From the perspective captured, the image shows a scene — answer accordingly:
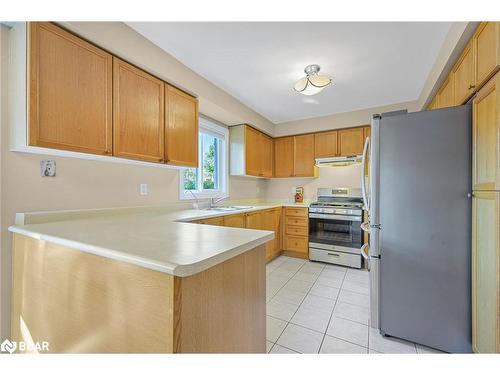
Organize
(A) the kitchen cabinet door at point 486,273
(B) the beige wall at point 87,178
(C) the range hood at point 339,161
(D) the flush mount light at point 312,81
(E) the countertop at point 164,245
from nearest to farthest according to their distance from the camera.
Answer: (E) the countertop at point 164,245
(A) the kitchen cabinet door at point 486,273
(B) the beige wall at point 87,178
(D) the flush mount light at point 312,81
(C) the range hood at point 339,161

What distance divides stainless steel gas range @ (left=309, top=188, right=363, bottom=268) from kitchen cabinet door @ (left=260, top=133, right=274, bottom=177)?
1.06 metres

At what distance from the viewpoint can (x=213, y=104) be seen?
101 inches

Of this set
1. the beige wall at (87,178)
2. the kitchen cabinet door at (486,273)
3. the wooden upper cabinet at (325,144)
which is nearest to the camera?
the kitchen cabinet door at (486,273)

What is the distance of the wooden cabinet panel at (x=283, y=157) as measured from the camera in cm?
402

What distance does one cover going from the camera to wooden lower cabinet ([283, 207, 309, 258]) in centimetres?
345

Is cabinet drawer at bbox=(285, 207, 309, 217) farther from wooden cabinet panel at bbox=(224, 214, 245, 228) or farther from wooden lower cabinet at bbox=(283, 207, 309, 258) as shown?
wooden cabinet panel at bbox=(224, 214, 245, 228)

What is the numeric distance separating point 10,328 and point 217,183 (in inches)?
96.2

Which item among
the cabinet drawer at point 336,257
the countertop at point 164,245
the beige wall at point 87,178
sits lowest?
the cabinet drawer at point 336,257

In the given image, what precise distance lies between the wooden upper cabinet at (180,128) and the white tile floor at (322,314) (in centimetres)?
171

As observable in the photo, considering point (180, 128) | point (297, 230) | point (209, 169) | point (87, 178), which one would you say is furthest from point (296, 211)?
point (87, 178)

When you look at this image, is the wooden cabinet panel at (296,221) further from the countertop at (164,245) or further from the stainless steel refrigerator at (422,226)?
the countertop at (164,245)

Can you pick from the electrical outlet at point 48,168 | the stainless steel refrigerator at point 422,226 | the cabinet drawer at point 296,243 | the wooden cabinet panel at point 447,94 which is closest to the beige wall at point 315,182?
the cabinet drawer at point 296,243

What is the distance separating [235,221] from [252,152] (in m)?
1.46
